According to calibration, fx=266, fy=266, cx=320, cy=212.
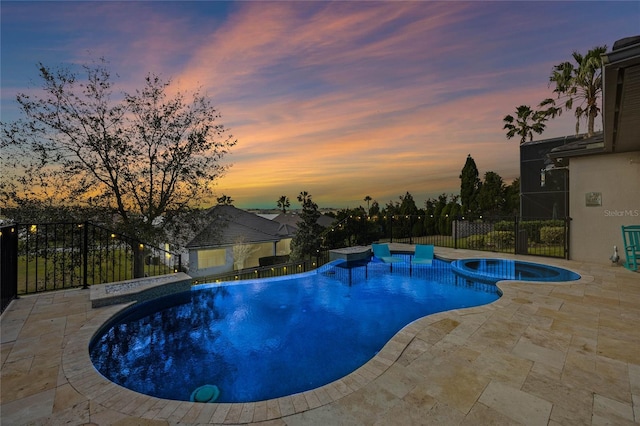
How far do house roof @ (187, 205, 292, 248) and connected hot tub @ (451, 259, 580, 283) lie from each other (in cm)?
996

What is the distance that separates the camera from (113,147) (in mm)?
9344

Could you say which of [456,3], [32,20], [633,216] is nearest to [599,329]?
[633,216]

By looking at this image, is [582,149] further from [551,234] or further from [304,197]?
[304,197]

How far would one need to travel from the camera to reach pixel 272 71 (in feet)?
34.2

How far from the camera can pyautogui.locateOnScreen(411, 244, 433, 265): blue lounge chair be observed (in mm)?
10025

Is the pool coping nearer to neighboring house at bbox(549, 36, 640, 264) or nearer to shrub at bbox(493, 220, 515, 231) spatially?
neighboring house at bbox(549, 36, 640, 264)

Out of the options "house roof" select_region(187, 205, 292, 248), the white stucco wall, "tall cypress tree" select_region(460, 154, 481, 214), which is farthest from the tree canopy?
"tall cypress tree" select_region(460, 154, 481, 214)

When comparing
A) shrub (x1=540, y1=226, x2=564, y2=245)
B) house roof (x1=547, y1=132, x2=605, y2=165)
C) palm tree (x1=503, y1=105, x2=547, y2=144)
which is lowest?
shrub (x1=540, y1=226, x2=564, y2=245)

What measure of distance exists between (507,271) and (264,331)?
813 centimetres

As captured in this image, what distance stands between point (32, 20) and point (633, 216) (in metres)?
18.5

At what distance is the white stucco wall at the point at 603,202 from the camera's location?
26.6 feet

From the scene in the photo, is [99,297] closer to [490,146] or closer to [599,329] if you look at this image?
[599,329]

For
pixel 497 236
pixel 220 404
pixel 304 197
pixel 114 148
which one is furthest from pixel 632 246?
pixel 114 148

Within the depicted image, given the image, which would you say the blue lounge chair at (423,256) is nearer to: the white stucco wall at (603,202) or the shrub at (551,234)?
the white stucco wall at (603,202)
